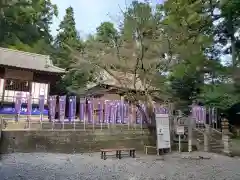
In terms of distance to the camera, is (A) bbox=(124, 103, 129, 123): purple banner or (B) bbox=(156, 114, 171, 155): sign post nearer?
(B) bbox=(156, 114, 171, 155): sign post

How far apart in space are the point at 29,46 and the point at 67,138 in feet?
54.9

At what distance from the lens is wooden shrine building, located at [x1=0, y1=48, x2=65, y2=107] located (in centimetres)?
1625

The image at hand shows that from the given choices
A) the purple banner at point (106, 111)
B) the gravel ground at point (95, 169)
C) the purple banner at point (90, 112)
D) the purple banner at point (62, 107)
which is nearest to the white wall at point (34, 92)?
the purple banner at point (62, 107)

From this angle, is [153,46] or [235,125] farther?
[235,125]

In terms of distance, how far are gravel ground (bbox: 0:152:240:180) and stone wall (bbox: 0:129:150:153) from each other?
0.51 meters

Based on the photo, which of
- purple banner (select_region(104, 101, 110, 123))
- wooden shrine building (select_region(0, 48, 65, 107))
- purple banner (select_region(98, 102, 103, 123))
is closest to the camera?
purple banner (select_region(98, 102, 103, 123))

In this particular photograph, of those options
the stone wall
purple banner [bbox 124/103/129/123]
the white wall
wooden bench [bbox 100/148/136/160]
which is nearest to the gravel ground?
wooden bench [bbox 100/148/136/160]

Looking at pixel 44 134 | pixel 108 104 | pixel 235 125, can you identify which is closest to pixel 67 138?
pixel 44 134

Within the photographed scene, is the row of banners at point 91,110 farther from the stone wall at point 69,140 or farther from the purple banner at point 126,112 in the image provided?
the stone wall at point 69,140

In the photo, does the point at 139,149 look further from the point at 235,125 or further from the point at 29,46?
the point at 29,46

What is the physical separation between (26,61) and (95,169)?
11185 mm

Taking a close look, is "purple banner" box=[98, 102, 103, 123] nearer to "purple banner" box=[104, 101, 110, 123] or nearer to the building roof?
"purple banner" box=[104, 101, 110, 123]

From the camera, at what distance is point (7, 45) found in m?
24.9

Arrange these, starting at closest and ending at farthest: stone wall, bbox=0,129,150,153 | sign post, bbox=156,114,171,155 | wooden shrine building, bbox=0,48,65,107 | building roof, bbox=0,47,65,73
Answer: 1. stone wall, bbox=0,129,150,153
2. sign post, bbox=156,114,171,155
3. wooden shrine building, bbox=0,48,65,107
4. building roof, bbox=0,47,65,73
